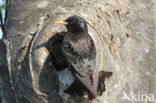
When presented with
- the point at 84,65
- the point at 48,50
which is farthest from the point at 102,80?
the point at 48,50

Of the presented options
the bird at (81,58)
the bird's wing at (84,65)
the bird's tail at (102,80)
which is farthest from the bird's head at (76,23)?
the bird's tail at (102,80)

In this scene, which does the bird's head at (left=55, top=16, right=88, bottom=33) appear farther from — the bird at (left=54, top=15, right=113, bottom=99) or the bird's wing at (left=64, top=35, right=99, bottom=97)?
the bird's wing at (left=64, top=35, right=99, bottom=97)

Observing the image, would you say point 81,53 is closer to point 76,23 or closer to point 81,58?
point 81,58

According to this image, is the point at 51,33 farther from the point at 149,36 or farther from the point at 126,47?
the point at 149,36

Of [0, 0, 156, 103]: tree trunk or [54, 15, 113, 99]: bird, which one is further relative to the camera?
[0, 0, 156, 103]: tree trunk

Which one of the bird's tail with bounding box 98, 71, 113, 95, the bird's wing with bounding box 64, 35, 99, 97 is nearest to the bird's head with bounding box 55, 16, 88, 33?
the bird's wing with bounding box 64, 35, 99, 97

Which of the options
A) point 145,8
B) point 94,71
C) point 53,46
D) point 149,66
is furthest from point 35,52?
point 145,8

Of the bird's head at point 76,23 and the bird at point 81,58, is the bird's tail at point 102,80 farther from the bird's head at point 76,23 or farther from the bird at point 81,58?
the bird's head at point 76,23
